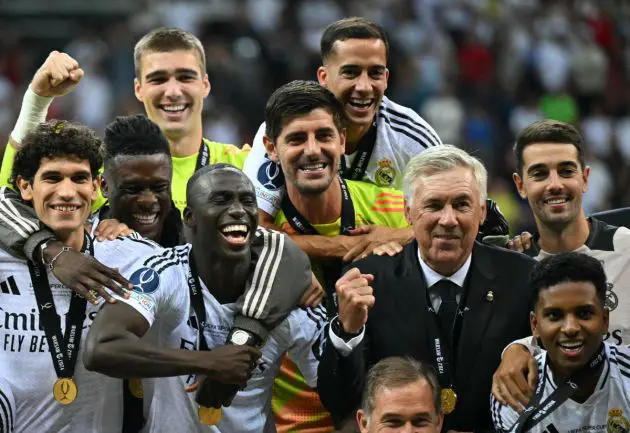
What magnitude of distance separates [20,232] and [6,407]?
762mm

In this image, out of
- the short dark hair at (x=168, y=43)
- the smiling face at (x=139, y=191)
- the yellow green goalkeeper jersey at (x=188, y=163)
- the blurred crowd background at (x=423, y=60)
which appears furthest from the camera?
the blurred crowd background at (x=423, y=60)

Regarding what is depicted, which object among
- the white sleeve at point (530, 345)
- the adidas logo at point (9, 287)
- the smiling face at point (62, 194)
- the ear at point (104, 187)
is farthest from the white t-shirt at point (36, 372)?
the white sleeve at point (530, 345)

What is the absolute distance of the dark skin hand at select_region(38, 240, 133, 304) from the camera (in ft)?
20.3

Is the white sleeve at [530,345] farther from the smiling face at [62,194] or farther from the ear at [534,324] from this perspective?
the smiling face at [62,194]

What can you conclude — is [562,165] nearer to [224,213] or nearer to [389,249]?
[389,249]

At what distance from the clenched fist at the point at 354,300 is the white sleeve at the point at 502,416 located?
0.68 meters

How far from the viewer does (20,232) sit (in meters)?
6.43

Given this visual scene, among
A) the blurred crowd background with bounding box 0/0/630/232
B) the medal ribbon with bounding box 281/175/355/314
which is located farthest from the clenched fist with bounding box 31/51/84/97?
the blurred crowd background with bounding box 0/0/630/232

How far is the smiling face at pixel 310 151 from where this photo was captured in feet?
23.3

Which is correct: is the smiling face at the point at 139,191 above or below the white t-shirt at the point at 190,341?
above

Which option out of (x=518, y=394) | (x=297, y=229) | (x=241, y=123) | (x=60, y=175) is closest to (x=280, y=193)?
(x=297, y=229)

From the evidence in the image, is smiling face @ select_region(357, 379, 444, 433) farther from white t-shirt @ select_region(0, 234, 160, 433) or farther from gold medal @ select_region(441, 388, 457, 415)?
white t-shirt @ select_region(0, 234, 160, 433)

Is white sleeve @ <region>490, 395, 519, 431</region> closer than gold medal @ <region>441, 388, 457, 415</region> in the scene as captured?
Yes

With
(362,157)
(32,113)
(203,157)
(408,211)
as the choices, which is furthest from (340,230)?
(32,113)
